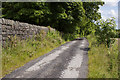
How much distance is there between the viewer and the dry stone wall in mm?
6336

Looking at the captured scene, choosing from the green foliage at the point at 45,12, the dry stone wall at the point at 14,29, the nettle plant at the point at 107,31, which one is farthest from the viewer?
the green foliage at the point at 45,12

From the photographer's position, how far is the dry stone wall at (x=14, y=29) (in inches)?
249

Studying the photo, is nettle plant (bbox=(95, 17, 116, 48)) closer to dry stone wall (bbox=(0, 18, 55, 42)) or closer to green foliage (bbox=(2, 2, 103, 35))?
dry stone wall (bbox=(0, 18, 55, 42))

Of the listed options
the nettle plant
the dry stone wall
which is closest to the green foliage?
the dry stone wall

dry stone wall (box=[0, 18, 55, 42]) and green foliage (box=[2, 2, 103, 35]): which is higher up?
green foliage (box=[2, 2, 103, 35])

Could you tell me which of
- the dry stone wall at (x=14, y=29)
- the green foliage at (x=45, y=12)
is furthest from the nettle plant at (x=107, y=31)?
the green foliage at (x=45, y=12)

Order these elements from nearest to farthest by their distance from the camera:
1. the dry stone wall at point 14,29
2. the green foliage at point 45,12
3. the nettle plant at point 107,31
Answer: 1. the dry stone wall at point 14,29
2. the nettle plant at point 107,31
3. the green foliage at point 45,12

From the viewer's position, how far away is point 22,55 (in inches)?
276

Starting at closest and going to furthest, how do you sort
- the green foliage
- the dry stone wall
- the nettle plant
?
the dry stone wall → the nettle plant → the green foliage

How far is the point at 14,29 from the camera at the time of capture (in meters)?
7.44

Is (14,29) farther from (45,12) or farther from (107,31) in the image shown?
(45,12)

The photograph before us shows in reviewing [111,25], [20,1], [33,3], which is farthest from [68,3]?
[111,25]

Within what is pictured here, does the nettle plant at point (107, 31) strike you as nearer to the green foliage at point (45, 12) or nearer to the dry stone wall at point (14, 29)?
the dry stone wall at point (14, 29)

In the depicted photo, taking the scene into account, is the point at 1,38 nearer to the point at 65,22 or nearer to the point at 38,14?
the point at 38,14
